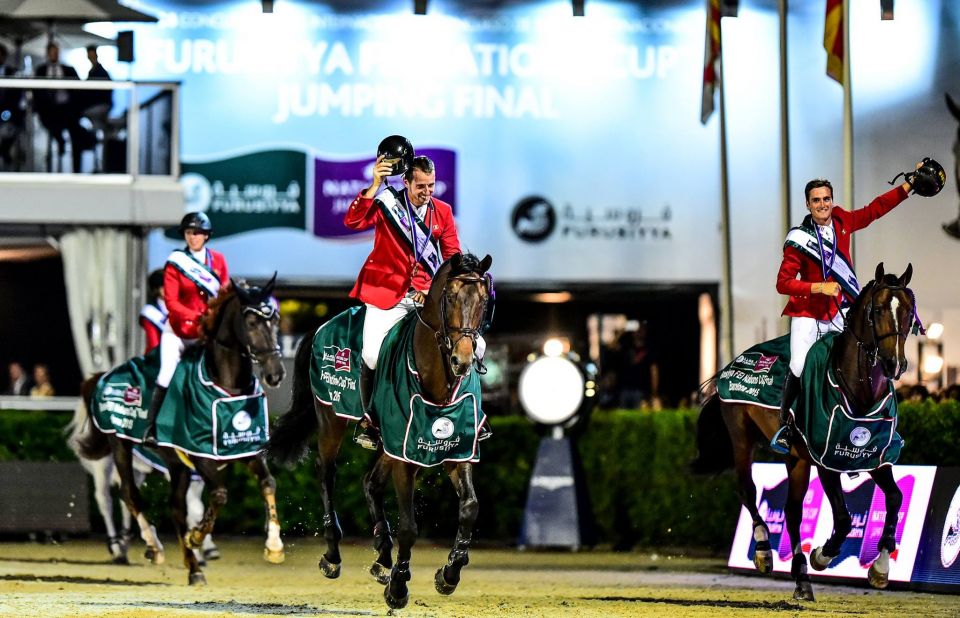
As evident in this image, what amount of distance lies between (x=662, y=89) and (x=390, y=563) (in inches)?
480

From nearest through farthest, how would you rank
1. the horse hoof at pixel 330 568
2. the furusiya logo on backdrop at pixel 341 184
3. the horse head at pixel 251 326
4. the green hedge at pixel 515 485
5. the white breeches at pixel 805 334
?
the horse hoof at pixel 330 568 → the white breeches at pixel 805 334 → the horse head at pixel 251 326 → the green hedge at pixel 515 485 → the furusiya logo on backdrop at pixel 341 184

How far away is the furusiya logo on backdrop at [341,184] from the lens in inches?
798

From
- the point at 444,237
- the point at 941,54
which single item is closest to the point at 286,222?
the point at 941,54

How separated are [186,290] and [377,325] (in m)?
3.22

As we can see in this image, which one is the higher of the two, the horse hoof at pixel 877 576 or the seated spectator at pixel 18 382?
the seated spectator at pixel 18 382

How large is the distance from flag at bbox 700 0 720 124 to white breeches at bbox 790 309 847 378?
7.59m

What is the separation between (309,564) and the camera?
14.7 metres

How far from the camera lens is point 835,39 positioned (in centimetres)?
1498

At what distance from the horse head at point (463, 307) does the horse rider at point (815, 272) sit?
2755 mm

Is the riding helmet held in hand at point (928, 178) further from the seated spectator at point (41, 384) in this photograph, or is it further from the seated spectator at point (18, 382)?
the seated spectator at point (18, 382)

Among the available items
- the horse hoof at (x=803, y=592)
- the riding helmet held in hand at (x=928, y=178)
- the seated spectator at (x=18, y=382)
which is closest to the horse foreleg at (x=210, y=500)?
the horse hoof at (x=803, y=592)

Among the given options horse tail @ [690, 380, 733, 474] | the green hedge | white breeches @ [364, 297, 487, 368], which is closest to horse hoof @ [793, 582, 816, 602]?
horse tail @ [690, 380, 733, 474]

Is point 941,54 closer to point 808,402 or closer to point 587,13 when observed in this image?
point 587,13

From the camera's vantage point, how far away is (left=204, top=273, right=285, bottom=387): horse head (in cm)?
1101
